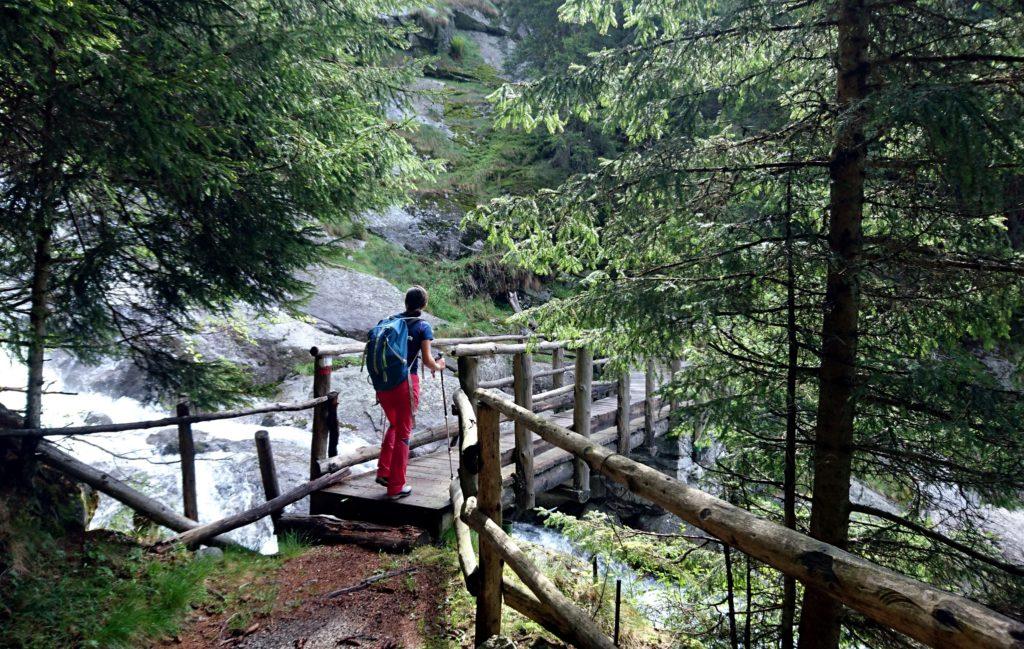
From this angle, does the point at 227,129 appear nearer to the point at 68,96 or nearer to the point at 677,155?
the point at 68,96

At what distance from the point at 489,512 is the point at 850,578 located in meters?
2.50

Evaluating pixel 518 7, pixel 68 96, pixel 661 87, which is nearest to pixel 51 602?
pixel 68 96

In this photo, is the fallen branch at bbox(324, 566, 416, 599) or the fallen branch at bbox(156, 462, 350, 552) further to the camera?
the fallen branch at bbox(156, 462, 350, 552)

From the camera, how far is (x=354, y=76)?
7.33 meters

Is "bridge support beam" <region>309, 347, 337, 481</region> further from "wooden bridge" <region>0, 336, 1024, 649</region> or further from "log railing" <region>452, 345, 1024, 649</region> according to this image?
"log railing" <region>452, 345, 1024, 649</region>

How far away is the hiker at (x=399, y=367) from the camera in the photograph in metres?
5.48

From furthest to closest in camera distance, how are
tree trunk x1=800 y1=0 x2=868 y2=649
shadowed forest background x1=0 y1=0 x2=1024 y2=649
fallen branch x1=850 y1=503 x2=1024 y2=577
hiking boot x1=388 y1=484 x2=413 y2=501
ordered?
1. hiking boot x1=388 y1=484 x2=413 y2=501
2. tree trunk x1=800 y1=0 x2=868 y2=649
3. shadowed forest background x1=0 y1=0 x2=1024 y2=649
4. fallen branch x1=850 y1=503 x2=1024 y2=577

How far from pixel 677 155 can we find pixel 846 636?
3374mm

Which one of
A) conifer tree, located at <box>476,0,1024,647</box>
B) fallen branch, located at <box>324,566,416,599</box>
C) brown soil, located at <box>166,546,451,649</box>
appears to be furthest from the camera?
fallen branch, located at <box>324,566,416,599</box>

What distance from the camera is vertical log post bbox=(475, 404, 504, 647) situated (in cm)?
349

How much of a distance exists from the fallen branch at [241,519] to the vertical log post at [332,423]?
1.97ft

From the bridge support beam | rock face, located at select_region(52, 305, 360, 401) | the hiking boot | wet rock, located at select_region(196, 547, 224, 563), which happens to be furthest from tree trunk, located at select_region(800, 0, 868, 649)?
rock face, located at select_region(52, 305, 360, 401)

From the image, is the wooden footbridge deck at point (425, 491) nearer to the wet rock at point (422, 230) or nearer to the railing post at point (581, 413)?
the railing post at point (581, 413)

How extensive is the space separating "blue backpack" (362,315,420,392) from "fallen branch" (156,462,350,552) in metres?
1.52
